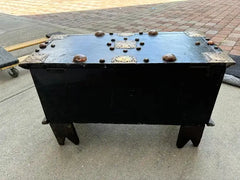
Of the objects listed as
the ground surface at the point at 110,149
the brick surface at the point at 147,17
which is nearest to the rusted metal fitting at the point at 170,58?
the ground surface at the point at 110,149

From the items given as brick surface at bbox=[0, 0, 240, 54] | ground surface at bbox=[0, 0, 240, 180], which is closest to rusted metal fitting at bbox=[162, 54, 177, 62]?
ground surface at bbox=[0, 0, 240, 180]

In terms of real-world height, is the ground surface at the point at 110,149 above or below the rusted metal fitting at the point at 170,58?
below

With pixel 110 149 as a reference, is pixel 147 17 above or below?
above

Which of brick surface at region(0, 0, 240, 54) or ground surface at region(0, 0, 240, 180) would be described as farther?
brick surface at region(0, 0, 240, 54)

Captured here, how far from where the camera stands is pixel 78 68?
0.95 meters

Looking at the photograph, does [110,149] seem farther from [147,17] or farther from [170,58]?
[147,17]

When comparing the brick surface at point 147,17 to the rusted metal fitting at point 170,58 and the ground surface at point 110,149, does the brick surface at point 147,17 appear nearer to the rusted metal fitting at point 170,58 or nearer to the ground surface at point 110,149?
the ground surface at point 110,149

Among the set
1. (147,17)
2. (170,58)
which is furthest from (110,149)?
(147,17)

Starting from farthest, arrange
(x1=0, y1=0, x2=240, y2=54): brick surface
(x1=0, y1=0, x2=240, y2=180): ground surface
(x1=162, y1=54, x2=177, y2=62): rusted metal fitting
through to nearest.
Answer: (x1=0, y1=0, x2=240, y2=54): brick surface < (x1=0, y1=0, x2=240, y2=180): ground surface < (x1=162, y1=54, x2=177, y2=62): rusted metal fitting

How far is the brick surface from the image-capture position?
10.5 feet

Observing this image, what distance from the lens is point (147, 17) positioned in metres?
4.13

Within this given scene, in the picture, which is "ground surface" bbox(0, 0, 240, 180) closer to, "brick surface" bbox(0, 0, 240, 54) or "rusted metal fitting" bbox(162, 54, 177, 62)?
"rusted metal fitting" bbox(162, 54, 177, 62)

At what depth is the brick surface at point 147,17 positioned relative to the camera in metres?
3.21

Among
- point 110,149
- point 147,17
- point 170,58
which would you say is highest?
point 170,58
